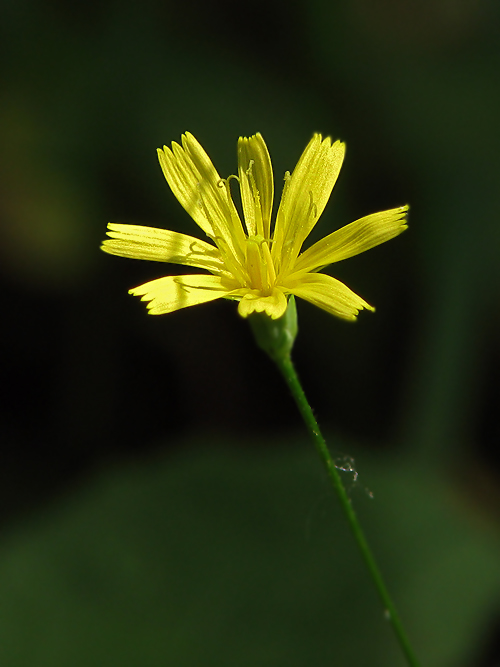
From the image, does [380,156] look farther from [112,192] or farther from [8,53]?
[8,53]

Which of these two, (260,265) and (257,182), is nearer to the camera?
(260,265)

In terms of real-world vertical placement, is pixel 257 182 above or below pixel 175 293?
above

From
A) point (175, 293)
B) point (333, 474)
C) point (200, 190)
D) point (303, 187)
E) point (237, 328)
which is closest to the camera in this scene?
point (333, 474)

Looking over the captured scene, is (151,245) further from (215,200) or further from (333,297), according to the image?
(333,297)

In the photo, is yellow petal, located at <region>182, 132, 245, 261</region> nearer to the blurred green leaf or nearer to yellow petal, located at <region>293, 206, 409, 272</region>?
yellow petal, located at <region>293, 206, 409, 272</region>

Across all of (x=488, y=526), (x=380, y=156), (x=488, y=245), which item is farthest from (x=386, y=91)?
(x=488, y=526)

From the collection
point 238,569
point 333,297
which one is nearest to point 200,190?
point 333,297

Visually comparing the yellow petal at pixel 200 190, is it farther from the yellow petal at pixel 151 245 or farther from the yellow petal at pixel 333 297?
the yellow petal at pixel 333 297

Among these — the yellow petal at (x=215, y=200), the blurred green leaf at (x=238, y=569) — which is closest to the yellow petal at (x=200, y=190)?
the yellow petal at (x=215, y=200)
